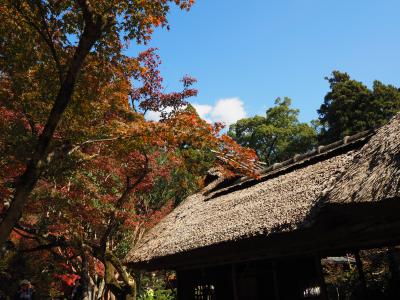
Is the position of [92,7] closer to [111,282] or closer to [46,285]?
[111,282]

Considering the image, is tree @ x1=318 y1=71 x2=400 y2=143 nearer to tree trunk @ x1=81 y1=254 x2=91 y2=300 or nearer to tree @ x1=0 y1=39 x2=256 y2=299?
tree @ x1=0 y1=39 x2=256 y2=299

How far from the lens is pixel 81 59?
18.0 ft

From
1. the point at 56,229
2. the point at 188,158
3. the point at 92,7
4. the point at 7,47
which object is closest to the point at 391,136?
the point at 188,158

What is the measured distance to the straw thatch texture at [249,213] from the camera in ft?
18.9

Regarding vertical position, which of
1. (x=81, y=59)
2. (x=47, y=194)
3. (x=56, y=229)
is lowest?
(x=56, y=229)

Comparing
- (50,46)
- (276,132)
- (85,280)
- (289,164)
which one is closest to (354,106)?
(276,132)

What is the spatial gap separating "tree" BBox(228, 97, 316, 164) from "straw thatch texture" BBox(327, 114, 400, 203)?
25925mm

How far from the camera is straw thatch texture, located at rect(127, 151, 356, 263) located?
226 inches

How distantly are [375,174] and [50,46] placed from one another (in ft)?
17.9

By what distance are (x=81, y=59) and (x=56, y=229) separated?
7861 millimetres

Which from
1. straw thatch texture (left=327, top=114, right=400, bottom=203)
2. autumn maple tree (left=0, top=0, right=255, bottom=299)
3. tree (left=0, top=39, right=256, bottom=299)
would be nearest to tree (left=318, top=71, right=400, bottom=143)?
tree (left=0, top=39, right=256, bottom=299)

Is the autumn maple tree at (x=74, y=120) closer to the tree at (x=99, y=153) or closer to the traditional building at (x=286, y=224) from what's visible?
the tree at (x=99, y=153)

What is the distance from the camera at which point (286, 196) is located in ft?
21.3

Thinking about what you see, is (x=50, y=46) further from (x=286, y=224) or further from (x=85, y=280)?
(x=85, y=280)
